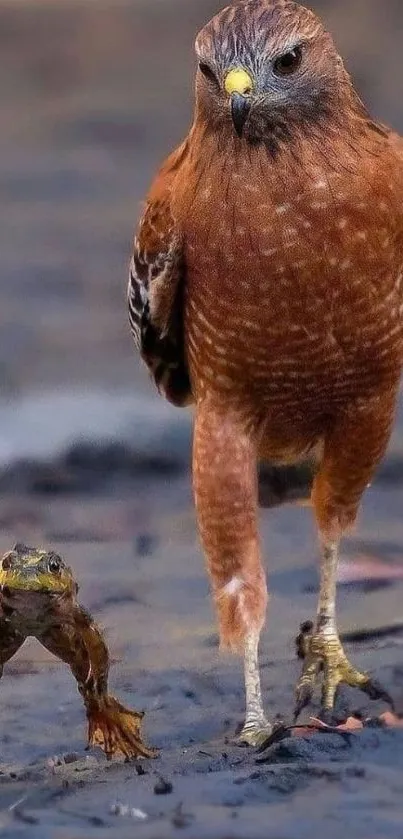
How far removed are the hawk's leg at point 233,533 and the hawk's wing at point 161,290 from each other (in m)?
0.56

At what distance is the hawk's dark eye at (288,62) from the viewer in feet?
22.9

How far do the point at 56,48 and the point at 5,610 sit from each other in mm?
20383

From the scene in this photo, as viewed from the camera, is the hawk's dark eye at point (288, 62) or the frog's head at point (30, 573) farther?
the hawk's dark eye at point (288, 62)

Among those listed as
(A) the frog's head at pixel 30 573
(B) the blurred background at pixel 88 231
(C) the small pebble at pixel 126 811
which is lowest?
(C) the small pebble at pixel 126 811

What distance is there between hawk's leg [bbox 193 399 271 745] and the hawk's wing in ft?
1.85

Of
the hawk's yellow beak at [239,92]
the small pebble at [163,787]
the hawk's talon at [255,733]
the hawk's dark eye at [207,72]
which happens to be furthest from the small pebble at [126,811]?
the hawk's dark eye at [207,72]

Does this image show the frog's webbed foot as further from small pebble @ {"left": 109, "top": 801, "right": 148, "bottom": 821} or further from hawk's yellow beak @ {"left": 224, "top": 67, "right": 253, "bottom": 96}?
Result: hawk's yellow beak @ {"left": 224, "top": 67, "right": 253, "bottom": 96}

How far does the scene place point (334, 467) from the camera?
8.08 m

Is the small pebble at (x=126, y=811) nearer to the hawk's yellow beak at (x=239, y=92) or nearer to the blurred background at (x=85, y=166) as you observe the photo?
the hawk's yellow beak at (x=239, y=92)

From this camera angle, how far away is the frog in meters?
5.82

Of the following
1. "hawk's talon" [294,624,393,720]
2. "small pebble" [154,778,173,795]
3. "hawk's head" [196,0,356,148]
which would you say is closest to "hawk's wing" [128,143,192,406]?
"hawk's head" [196,0,356,148]

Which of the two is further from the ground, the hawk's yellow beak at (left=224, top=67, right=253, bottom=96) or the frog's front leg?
the hawk's yellow beak at (left=224, top=67, right=253, bottom=96)

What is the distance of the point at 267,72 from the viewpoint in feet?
22.7

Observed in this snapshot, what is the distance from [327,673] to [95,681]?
176cm
